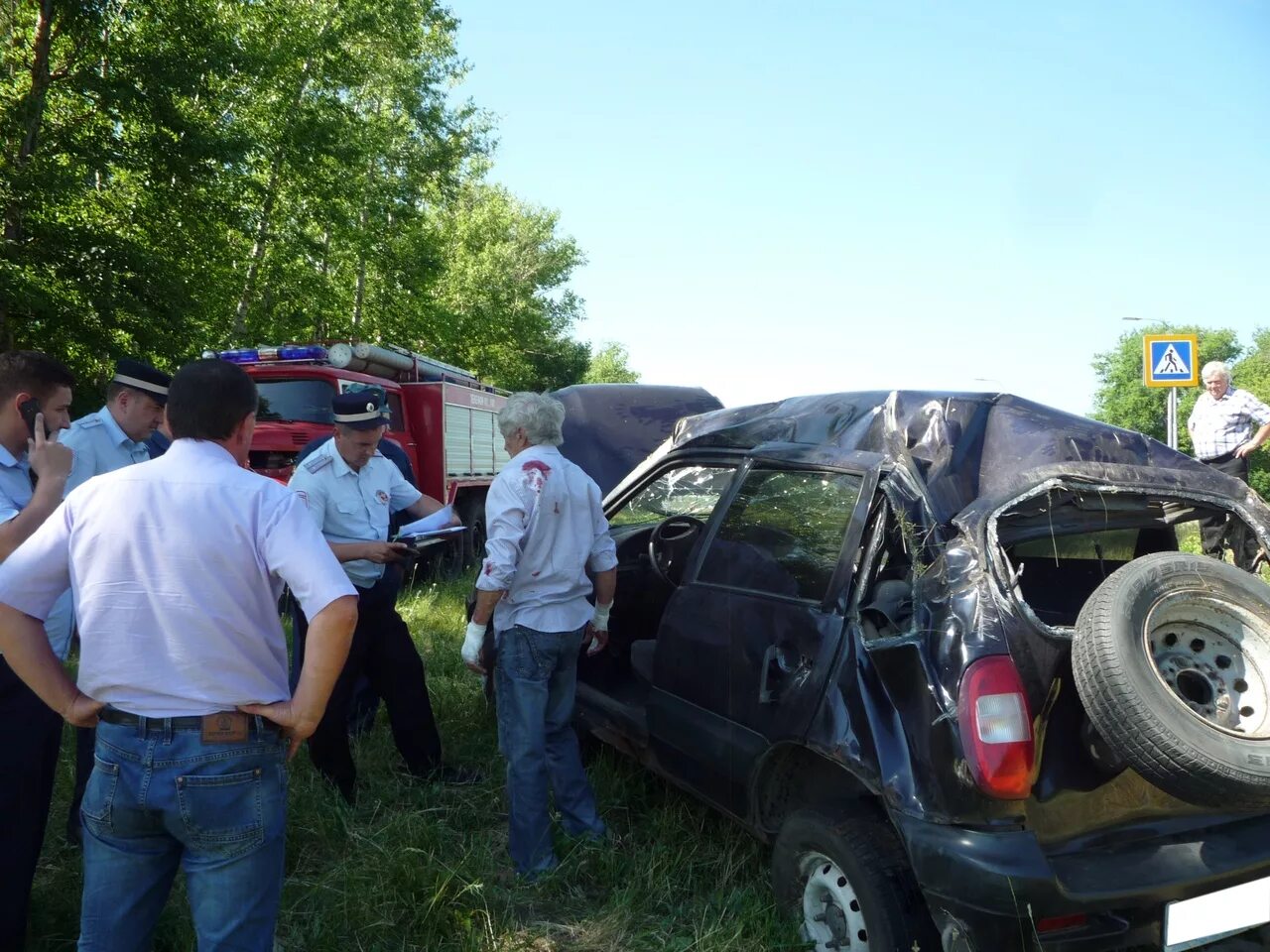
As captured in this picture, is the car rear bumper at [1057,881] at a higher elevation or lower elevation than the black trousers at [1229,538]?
lower

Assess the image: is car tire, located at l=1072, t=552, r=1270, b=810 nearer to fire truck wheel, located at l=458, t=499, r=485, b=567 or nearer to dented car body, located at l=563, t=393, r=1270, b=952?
dented car body, located at l=563, t=393, r=1270, b=952

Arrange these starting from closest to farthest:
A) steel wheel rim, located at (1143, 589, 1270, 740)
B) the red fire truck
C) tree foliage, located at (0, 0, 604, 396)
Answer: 1. steel wheel rim, located at (1143, 589, 1270, 740)
2. the red fire truck
3. tree foliage, located at (0, 0, 604, 396)

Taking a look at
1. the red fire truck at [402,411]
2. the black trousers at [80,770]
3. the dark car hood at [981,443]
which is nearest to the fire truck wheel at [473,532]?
the red fire truck at [402,411]

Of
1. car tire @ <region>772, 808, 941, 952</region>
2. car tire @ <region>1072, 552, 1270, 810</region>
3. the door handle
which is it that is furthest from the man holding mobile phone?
car tire @ <region>1072, 552, 1270, 810</region>

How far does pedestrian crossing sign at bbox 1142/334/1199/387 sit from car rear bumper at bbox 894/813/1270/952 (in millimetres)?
8687

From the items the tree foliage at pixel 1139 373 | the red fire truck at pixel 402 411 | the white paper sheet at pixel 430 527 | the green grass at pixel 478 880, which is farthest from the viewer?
the tree foliage at pixel 1139 373

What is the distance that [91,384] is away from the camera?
486 inches

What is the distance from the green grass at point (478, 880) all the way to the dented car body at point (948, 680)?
0.34 m

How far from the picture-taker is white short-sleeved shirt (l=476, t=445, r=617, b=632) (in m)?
3.42

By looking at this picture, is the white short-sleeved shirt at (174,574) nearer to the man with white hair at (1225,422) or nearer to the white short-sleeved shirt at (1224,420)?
the man with white hair at (1225,422)

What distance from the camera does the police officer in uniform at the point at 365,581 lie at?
404 cm

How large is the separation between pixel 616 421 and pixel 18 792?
586 centimetres

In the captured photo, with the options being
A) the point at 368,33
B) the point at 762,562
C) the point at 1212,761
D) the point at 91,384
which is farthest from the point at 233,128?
the point at 1212,761

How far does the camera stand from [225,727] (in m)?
1.95
